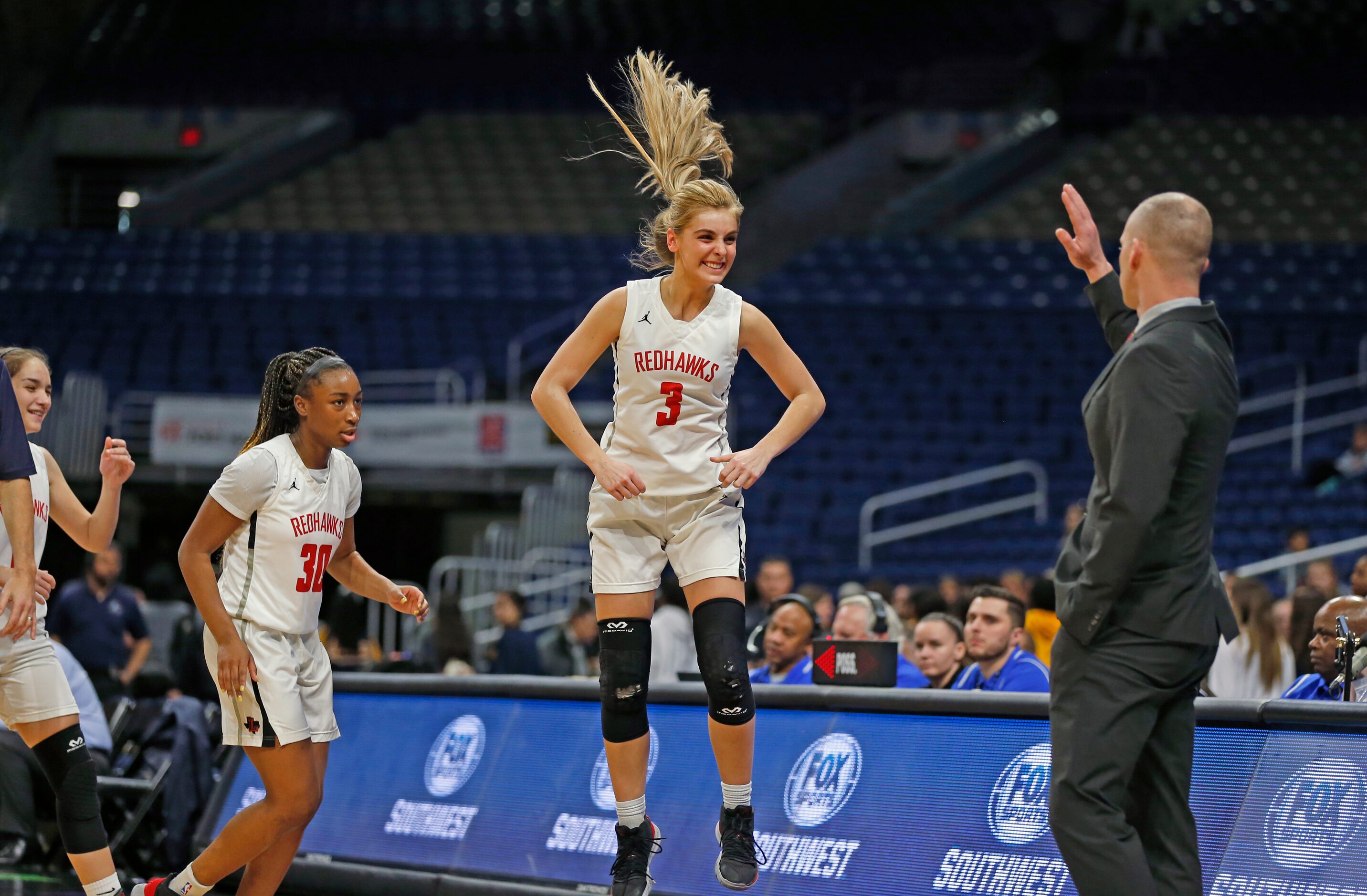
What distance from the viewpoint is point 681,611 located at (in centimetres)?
963

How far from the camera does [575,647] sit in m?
10.8

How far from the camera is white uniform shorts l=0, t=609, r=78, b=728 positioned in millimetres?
4570

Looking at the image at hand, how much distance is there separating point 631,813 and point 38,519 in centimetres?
215

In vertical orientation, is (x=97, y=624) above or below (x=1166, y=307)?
below

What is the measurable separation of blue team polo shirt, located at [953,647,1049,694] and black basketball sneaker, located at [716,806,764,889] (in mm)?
Answer: 1685

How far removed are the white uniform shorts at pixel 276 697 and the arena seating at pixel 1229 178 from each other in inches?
640

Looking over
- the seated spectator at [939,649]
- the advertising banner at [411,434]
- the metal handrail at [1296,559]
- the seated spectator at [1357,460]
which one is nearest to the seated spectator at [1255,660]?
the seated spectator at [939,649]

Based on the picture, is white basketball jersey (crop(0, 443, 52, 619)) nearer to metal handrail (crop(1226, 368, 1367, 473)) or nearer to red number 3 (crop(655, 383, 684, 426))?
red number 3 (crop(655, 383, 684, 426))

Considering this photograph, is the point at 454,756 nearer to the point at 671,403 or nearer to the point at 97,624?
the point at 671,403

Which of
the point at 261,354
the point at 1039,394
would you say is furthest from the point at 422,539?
the point at 1039,394

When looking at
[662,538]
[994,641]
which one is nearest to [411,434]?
[994,641]

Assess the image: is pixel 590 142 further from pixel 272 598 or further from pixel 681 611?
pixel 681 611

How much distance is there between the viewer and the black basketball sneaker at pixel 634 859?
4.19 meters

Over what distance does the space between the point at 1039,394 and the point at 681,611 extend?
7618mm
